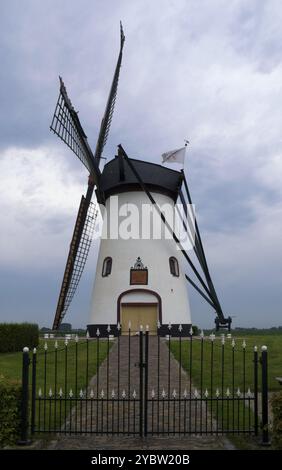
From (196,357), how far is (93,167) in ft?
41.7

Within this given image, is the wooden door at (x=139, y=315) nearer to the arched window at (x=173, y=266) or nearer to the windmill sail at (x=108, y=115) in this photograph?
the arched window at (x=173, y=266)

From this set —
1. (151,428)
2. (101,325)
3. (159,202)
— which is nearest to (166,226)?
(159,202)

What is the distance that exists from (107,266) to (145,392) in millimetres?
20709

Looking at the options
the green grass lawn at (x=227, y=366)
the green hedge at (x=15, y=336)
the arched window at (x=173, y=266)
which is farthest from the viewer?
the arched window at (x=173, y=266)

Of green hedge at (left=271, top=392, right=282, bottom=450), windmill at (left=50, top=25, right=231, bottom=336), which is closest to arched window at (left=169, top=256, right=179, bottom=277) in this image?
windmill at (left=50, top=25, right=231, bottom=336)

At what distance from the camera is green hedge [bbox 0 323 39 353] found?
23.3m

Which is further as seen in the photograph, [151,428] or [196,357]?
[196,357]

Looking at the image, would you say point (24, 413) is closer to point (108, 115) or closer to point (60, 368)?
point (60, 368)

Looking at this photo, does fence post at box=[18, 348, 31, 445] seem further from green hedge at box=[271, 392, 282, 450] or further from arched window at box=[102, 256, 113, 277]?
arched window at box=[102, 256, 113, 277]

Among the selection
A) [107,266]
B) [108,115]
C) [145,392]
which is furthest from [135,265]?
[145,392]

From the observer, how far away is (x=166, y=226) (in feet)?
94.0

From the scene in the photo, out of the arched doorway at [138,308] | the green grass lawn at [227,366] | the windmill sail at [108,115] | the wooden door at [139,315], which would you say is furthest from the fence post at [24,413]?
the windmill sail at [108,115]

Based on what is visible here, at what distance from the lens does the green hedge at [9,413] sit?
27.7ft

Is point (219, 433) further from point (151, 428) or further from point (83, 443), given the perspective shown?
point (83, 443)
